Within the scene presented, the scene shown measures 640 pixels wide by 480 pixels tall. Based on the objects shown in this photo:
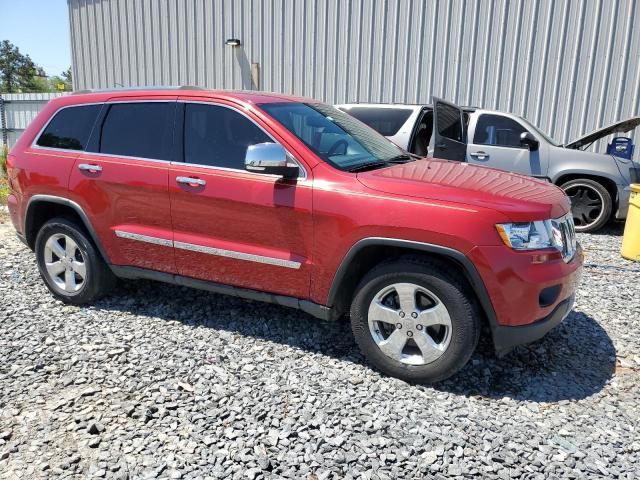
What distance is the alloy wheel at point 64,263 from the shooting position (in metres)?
4.23

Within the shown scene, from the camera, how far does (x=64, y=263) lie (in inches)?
169

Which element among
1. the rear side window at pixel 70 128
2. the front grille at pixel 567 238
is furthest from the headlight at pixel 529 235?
the rear side window at pixel 70 128

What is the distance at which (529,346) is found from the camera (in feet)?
12.1

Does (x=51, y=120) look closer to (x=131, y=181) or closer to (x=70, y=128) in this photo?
(x=70, y=128)

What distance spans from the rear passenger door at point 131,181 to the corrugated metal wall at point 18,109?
12.1 metres

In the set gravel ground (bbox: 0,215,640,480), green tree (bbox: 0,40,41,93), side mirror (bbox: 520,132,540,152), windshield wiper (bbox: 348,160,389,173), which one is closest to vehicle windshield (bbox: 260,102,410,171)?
windshield wiper (bbox: 348,160,389,173)

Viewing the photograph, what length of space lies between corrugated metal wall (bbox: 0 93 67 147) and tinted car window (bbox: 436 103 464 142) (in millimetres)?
12149

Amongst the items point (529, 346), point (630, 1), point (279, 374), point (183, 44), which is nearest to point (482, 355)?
point (529, 346)

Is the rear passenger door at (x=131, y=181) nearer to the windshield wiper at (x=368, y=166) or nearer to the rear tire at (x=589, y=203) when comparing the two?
the windshield wiper at (x=368, y=166)

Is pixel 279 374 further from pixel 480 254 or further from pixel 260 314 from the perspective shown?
pixel 480 254

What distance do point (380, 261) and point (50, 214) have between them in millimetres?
2990

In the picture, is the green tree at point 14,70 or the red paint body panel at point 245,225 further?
the green tree at point 14,70

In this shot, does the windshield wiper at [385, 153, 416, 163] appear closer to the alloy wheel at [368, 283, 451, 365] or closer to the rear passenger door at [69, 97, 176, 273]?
the alloy wheel at [368, 283, 451, 365]

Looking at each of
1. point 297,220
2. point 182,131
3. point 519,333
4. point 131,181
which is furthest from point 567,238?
point 131,181
